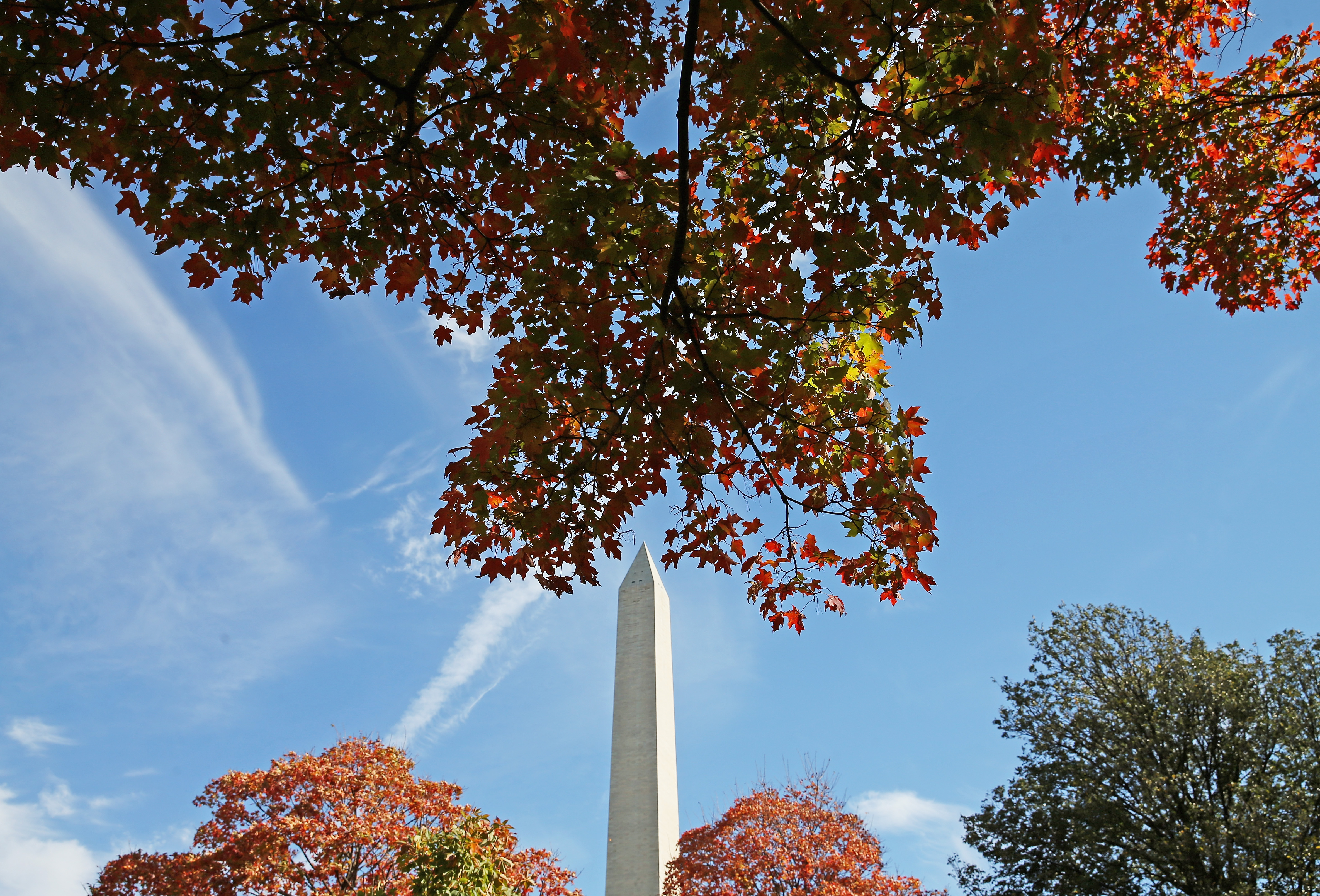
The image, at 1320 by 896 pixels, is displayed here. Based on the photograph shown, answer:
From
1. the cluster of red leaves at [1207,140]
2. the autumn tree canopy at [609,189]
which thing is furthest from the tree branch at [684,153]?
the cluster of red leaves at [1207,140]

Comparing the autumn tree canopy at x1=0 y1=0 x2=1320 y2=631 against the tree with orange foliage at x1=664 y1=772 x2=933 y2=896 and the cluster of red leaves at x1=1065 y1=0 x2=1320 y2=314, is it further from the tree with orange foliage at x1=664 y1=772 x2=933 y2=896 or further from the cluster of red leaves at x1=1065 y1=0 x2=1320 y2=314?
the tree with orange foliage at x1=664 y1=772 x2=933 y2=896

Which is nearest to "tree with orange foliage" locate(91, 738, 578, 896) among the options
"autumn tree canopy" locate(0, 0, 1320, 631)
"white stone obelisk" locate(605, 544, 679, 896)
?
"white stone obelisk" locate(605, 544, 679, 896)

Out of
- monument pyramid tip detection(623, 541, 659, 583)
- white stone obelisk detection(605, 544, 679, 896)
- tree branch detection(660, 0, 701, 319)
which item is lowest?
tree branch detection(660, 0, 701, 319)

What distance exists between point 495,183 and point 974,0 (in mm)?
2709

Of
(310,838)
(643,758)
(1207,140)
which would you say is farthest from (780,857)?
(1207,140)

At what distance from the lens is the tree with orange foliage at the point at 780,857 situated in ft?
53.9

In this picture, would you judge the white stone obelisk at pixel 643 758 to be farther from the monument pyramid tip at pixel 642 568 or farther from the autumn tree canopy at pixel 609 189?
the autumn tree canopy at pixel 609 189

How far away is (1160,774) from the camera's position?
1669cm

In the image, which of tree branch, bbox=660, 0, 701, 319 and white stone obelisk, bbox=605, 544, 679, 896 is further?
white stone obelisk, bbox=605, 544, 679, 896

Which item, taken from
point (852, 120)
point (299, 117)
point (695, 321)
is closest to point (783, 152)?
point (852, 120)

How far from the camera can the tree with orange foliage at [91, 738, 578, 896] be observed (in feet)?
53.4

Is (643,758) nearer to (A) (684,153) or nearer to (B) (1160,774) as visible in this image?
(B) (1160,774)

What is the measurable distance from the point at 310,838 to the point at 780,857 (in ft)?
Result: 31.8

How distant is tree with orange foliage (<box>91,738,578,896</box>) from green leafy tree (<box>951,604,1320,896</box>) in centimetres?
1020
